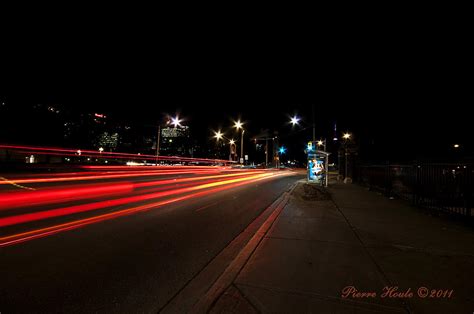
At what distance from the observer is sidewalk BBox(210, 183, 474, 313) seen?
3.62 metres

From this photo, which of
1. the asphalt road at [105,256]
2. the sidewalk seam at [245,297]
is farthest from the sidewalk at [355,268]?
the asphalt road at [105,256]

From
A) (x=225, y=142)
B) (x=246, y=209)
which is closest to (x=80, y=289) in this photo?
(x=246, y=209)

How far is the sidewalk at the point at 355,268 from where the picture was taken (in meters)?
3.62

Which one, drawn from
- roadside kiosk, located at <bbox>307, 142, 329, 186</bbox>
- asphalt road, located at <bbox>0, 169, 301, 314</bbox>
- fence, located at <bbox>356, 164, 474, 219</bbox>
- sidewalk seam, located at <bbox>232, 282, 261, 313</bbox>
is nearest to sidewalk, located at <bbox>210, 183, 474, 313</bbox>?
sidewalk seam, located at <bbox>232, 282, 261, 313</bbox>

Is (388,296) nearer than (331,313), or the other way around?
(331,313)

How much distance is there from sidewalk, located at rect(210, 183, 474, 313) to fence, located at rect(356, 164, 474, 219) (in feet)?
2.45

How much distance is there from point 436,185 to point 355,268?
6519 mm

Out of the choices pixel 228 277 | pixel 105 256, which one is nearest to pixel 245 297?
pixel 228 277

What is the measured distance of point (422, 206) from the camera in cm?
1030

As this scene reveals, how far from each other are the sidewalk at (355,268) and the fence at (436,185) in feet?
2.45

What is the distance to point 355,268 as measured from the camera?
186 inches

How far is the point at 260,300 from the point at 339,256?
222cm

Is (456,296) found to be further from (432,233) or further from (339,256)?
(432,233)

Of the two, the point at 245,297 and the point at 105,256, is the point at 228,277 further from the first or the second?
the point at 105,256
